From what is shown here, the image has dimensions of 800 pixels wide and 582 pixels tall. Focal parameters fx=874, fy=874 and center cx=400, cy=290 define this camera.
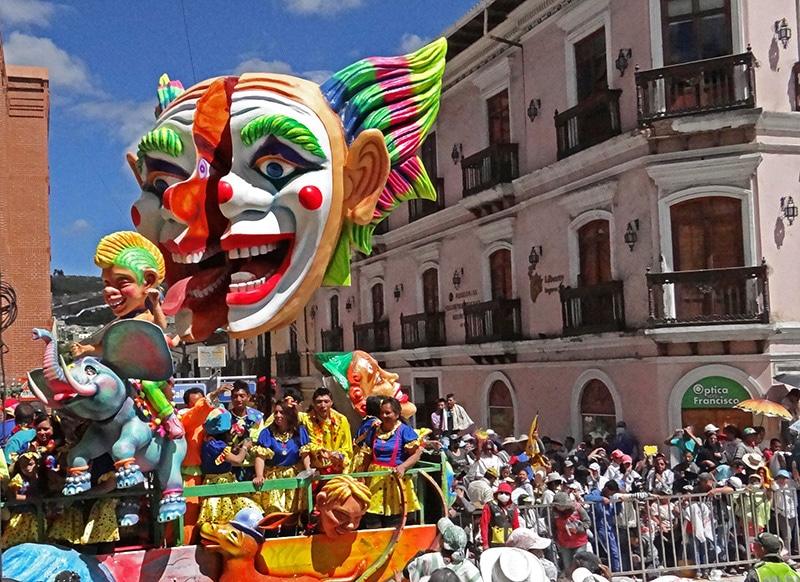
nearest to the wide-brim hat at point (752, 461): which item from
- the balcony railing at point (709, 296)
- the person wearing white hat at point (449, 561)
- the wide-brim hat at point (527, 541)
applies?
the balcony railing at point (709, 296)

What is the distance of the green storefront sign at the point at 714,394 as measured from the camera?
1220cm

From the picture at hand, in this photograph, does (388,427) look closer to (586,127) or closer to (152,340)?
(152,340)

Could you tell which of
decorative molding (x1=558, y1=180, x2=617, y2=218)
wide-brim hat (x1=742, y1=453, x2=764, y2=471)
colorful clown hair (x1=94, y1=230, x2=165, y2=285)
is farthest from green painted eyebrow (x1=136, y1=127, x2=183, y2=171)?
decorative molding (x1=558, y1=180, x2=617, y2=218)

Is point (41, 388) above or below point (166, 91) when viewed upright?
below

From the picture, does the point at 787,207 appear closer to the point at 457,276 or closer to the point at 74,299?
the point at 457,276

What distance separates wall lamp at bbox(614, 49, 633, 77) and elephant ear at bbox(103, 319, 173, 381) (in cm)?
1092

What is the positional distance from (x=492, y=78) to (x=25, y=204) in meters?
9.02

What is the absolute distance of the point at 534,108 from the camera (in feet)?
52.0

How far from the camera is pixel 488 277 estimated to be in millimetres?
17484

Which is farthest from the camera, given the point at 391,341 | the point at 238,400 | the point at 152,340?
the point at 391,341

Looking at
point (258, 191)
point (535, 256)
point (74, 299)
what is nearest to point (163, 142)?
point (258, 191)

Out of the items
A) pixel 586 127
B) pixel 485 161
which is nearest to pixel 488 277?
pixel 485 161

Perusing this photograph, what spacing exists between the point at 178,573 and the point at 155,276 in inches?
61.6

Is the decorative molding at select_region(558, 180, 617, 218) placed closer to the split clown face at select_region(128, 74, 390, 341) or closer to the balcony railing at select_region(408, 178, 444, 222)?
the balcony railing at select_region(408, 178, 444, 222)
